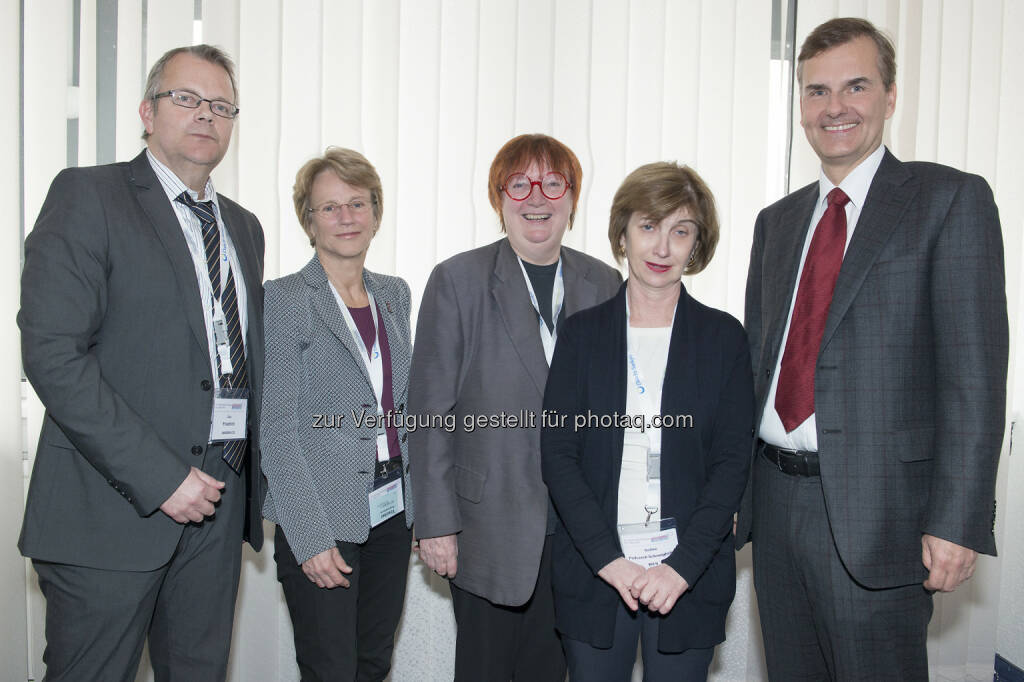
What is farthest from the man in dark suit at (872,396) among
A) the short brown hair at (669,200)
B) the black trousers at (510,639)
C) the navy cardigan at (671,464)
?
the black trousers at (510,639)

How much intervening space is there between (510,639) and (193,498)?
0.94m

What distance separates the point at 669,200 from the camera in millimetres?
1678

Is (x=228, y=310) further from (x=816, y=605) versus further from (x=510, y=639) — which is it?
(x=816, y=605)

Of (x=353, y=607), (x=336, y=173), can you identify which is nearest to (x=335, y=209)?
(x=336, y=173)

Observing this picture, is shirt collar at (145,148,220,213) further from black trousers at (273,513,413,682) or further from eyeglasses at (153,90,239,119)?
black trousers at (273,513,413,682)

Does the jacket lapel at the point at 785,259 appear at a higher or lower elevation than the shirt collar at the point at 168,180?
lower

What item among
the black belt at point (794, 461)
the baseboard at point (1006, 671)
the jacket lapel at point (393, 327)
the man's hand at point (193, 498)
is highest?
the jacket lapel at point (393, 327)

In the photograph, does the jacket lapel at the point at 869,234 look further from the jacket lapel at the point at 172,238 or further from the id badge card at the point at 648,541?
the jacket lapel at the point at 172,238

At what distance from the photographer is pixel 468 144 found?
9.15ft

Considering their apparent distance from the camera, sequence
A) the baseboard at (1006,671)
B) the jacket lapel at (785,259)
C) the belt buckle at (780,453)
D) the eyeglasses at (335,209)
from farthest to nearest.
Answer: the baseboard at (1006,671) < the eyeglasses at (335,209) < the jacket lapel at (785,259) < the belt buckle at (780,453)

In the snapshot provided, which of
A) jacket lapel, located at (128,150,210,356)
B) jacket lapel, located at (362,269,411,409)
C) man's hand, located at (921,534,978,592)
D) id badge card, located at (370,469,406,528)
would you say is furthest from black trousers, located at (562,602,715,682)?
jacket lapel, located at (128,150,210,356)

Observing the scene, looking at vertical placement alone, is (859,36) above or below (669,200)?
above

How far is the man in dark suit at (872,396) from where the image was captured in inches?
59.7

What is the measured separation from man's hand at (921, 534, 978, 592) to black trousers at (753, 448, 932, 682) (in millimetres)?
104
